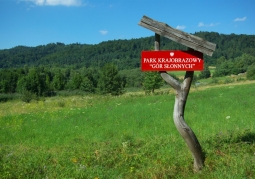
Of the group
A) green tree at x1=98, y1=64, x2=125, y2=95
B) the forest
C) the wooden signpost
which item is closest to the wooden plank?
the wooden signpost

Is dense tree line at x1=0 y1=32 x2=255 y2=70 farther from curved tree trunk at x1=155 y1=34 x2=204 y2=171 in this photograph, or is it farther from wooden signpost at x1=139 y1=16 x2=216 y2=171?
curved tree trunk at x1=155 y1=34 x2=204 y2=171

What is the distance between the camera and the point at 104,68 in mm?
52031

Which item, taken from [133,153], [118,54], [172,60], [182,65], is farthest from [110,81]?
[118,54]

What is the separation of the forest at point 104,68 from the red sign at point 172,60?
2.29 metres

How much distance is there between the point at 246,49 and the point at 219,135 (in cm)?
11320

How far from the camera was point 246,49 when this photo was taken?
352 feet

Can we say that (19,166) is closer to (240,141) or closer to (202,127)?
(240,141)

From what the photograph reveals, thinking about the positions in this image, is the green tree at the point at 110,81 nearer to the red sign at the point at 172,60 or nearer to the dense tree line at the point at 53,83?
the dense tree line at the point at 53,83

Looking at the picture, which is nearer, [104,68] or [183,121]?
[183,121]

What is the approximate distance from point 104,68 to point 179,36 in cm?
4776

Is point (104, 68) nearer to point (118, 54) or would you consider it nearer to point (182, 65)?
point (182, 65)

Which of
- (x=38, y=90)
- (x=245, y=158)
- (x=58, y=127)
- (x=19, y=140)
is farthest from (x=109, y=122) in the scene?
(x=38, y=90)

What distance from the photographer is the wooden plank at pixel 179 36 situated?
459 cm

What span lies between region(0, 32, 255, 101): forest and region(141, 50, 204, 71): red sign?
229 centimetres
